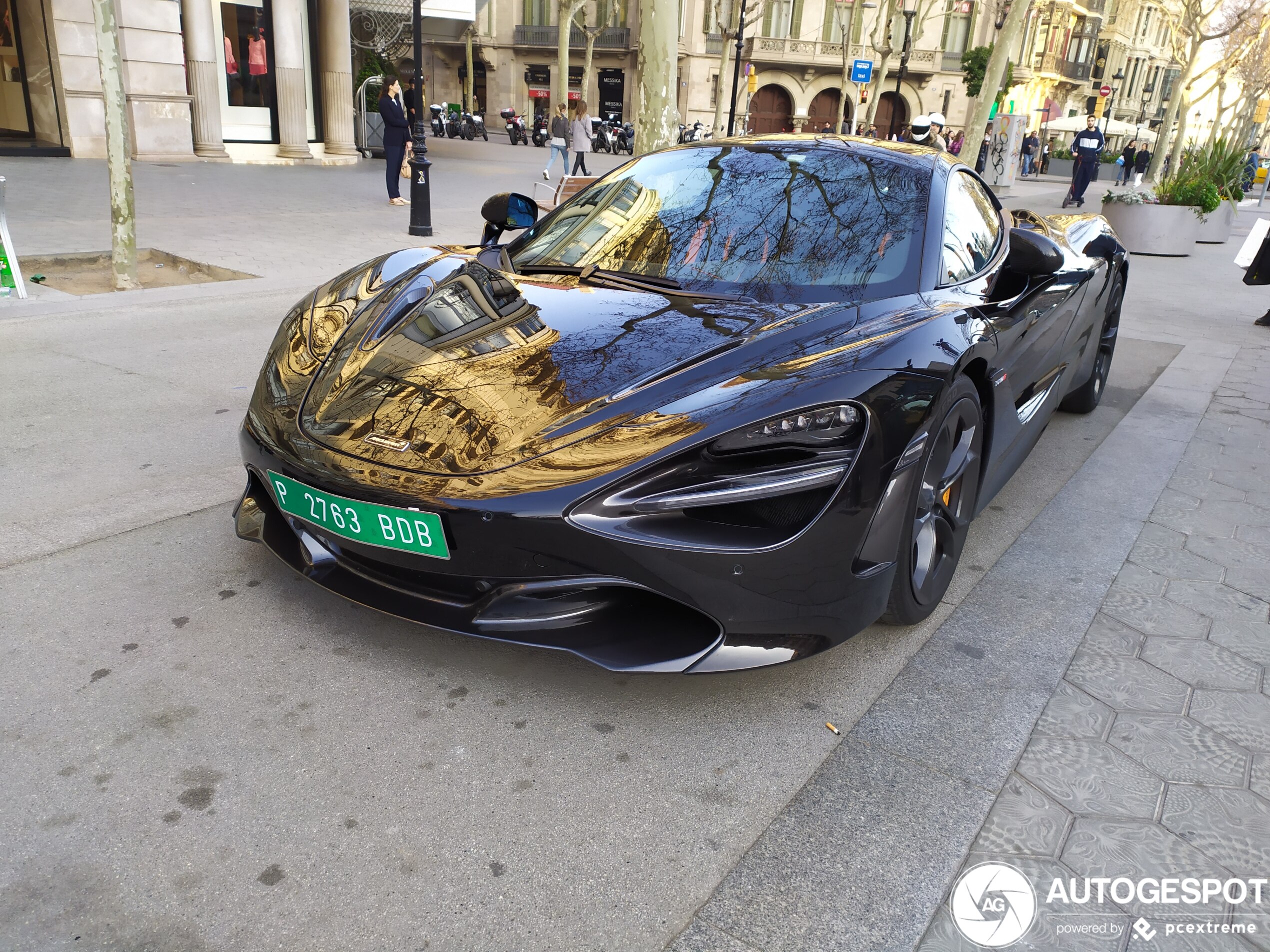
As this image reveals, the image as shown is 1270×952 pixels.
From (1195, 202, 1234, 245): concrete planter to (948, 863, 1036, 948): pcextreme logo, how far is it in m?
15.2

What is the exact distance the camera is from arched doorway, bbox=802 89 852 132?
5453cm

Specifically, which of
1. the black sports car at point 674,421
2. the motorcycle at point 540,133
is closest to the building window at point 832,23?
the motorcycle at point 540,133

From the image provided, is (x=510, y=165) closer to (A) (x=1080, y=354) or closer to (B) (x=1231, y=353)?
(B) (x=1231, y=353)

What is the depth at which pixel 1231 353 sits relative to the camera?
289 inches

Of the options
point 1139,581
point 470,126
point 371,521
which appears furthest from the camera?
point 470,126

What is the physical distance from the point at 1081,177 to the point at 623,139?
19.2 m

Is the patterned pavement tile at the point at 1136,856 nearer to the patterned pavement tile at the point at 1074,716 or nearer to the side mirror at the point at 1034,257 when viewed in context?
the patterned pavement tile at the point at 1074,716

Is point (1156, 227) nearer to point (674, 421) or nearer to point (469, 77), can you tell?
point (674, 421)

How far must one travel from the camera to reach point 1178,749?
2.35m

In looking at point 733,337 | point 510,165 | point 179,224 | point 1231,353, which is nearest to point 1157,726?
point 733,337

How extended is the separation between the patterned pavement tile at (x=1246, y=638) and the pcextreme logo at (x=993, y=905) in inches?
57.1

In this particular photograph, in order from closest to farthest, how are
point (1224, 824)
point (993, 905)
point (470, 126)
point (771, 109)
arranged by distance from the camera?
point (993, 905), point (1224, 824), point (470, 126), point (771, 109)

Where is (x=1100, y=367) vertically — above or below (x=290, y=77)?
below

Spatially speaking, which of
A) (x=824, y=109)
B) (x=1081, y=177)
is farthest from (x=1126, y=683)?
(x=824, y=109)
